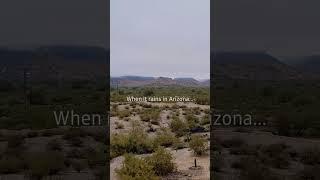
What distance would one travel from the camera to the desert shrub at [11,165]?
467 inches

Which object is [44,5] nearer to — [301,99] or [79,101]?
[79,101]

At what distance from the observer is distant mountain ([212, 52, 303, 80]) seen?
46531 mm

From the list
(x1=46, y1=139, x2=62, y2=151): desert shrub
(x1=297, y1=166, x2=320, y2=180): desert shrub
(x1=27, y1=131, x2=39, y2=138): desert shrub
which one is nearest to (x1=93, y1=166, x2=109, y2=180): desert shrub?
(x1=46, y1=139, x2=62, y2=151): desert shrub

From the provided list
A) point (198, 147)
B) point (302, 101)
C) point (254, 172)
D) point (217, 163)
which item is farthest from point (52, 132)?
point (302, 101)

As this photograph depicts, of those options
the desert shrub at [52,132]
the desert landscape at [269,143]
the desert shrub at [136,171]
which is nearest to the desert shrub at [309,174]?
the desert landscape at [269,143]

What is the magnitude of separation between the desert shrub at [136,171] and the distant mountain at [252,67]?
3336 centimetres

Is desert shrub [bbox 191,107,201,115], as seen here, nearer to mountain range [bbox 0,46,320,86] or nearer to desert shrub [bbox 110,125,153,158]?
desert shrub [bbox 110,125,153,158]

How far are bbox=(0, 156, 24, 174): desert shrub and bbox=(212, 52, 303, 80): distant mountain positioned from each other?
32939 mm

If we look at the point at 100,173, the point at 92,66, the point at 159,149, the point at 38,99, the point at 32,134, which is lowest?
the point at 100,173

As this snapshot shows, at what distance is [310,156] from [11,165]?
23.7 ft

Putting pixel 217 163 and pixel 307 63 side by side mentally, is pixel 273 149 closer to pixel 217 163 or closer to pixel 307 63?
pixel 217 163

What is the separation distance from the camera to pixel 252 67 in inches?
2371

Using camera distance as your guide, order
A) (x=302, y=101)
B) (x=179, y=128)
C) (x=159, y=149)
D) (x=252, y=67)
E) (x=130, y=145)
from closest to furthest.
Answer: (x=159, y=149) → (x=130, y=145) → (x=179, y=128) → (x=302, y=101) → (x=252, y=67)

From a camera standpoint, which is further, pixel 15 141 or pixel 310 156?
pixel 15 141
